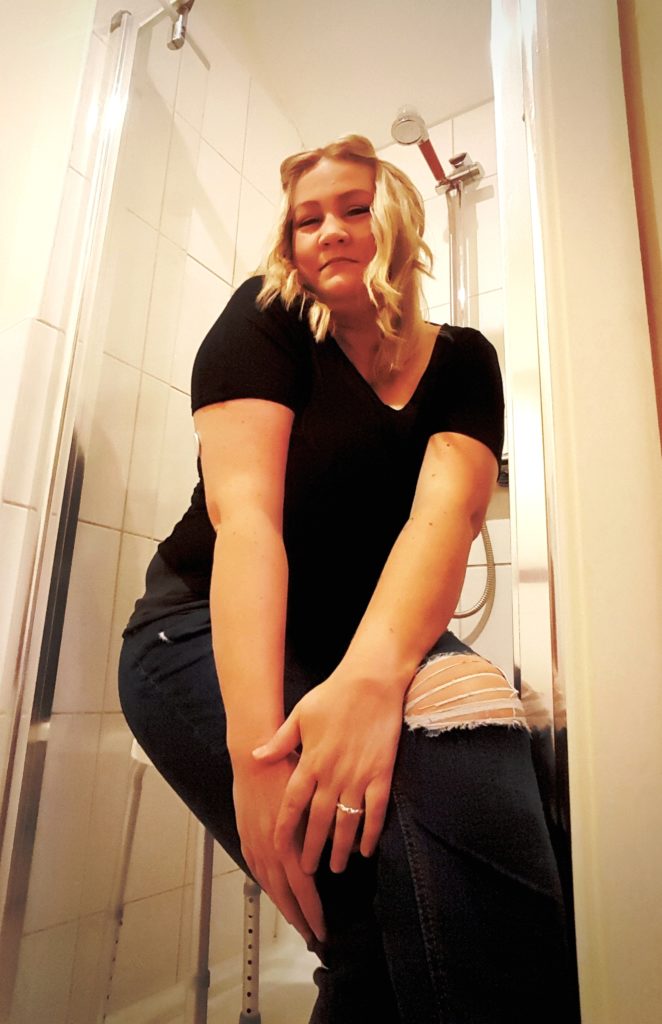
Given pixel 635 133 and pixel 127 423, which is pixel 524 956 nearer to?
pixel 635 133

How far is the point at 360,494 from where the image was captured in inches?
A: 25.3

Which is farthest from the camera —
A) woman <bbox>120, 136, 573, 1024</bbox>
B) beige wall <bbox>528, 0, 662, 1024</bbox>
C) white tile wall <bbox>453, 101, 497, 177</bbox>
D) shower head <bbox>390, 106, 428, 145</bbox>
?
white tile wall <bbox>453, 101, 497, 177</bbox>

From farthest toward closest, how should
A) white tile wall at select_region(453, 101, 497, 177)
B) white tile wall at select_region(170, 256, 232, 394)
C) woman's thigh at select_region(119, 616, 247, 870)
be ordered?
white tile wall at select_region(453, 101, 497, 177) < white tile wall at select_region(170, 256, 232, 394) < woman's thigh at select_region(119, 616, 247, 870)

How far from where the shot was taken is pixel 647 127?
0.33 meters

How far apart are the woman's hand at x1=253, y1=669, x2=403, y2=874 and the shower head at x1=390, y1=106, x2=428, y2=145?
120 centimetres

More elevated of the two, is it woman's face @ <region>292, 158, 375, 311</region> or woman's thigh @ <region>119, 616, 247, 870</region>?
woman's face @ <region>292, 158, 375, 311</region>

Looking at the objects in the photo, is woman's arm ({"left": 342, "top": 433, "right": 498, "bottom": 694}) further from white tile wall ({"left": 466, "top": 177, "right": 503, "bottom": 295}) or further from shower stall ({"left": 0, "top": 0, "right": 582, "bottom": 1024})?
white tile wall ({"left": 466, "top": 177, "right": 503, "bottom": 295})

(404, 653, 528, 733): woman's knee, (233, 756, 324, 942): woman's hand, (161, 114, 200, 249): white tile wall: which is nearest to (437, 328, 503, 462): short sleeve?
(404, 653, 528, 733): woman's knee

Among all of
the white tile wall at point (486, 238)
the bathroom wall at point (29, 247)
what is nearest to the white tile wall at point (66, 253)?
the bathroom wall at point (29, 247)

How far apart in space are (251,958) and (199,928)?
0.32 ft

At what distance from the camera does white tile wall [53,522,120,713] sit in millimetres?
853

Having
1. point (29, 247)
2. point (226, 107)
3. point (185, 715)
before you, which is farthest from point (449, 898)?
point (226, 107)

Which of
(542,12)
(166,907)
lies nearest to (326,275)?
(542,12)

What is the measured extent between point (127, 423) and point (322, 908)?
750 mm
